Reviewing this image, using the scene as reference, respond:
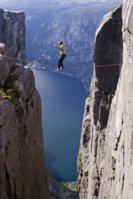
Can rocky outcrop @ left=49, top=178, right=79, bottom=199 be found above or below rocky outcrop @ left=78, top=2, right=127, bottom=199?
below

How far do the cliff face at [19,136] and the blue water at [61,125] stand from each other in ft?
166

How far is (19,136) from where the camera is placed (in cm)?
2916

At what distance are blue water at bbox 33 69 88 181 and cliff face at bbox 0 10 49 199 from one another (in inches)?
1989

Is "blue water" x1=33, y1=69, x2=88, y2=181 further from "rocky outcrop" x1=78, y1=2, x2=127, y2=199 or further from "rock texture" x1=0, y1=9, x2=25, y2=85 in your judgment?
"rocky outcrop" x1=78, y1=2, x2=127, y2=199

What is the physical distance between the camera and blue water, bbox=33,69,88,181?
91775mm

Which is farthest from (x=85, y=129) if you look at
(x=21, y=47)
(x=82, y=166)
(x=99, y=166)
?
(x=21, y=47)

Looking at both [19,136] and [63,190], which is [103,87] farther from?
[63,190]

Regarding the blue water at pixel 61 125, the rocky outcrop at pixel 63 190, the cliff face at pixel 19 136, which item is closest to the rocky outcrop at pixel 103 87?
the cliff face at pixel 19 136

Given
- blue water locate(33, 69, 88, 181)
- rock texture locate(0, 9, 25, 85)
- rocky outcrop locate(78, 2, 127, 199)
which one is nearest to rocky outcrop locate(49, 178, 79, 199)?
blue water locate(33, 69, 88, 181)

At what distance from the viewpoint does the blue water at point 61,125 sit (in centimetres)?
9178

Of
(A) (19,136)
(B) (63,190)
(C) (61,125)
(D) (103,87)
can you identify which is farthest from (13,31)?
(A) (19,136)

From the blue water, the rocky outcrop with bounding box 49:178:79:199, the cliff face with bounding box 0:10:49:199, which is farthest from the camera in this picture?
the blue water

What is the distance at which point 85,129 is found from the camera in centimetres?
4225

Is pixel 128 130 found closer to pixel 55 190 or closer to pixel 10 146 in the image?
pixel 10 146
